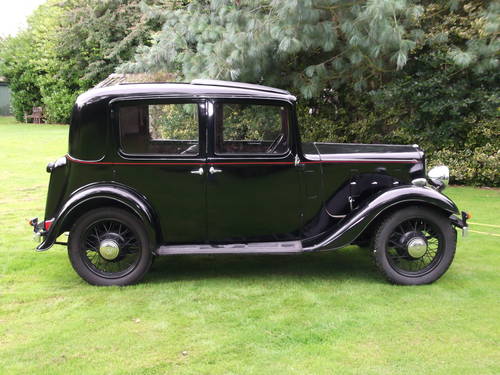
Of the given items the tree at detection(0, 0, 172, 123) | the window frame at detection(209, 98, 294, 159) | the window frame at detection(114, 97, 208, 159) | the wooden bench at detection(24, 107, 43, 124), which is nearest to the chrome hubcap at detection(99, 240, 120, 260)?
the window frame at detection(114, 97, 208, 159)

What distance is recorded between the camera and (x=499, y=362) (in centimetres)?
321

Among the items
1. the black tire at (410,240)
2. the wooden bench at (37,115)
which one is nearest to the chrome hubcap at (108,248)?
the black tire at (410,240)

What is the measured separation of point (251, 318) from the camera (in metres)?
3.86

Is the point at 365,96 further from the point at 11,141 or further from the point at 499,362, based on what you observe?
the point at 11,141

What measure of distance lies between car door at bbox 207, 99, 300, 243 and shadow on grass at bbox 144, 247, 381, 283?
47 centimetres

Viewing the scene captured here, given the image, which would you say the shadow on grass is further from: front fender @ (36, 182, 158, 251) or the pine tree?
the pine tree

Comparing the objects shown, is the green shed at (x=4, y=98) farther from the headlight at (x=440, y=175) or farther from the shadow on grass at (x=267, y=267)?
the headlight at (x=440, y=175)

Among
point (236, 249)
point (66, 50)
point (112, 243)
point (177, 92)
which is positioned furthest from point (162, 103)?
point (66, 50)

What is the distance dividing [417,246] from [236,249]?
159 cm

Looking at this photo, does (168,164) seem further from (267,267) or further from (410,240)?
(410,240)

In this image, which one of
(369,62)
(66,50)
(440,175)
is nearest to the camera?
(440,175)

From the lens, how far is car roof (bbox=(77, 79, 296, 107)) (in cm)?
444

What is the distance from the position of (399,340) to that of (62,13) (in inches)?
1011

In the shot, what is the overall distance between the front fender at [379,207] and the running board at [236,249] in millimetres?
A: 167
